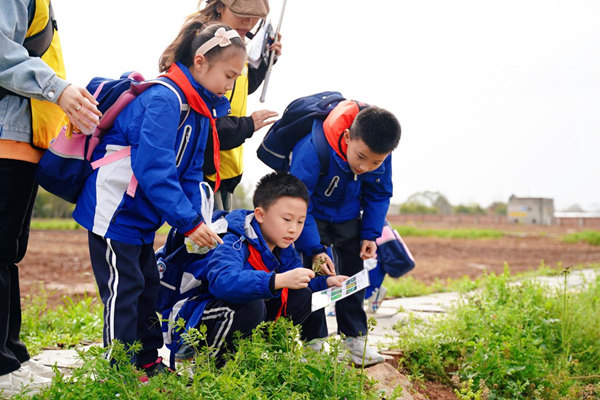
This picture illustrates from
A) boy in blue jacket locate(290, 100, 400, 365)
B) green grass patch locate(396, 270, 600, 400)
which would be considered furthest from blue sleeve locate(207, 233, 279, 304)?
green grass patch locate(396, 270, 600, 400)

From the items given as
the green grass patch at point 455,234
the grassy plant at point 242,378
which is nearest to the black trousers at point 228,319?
the grassy plant at point 242,378

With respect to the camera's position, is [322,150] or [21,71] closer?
[21,71]

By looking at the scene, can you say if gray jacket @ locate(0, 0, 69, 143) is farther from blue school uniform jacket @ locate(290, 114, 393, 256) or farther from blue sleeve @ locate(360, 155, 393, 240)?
blue sleeve @ locate(360, 155, 393, 240)

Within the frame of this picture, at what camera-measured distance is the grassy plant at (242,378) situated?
190 centimetres

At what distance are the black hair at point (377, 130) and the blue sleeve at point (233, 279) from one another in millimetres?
911

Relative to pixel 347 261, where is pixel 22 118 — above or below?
above

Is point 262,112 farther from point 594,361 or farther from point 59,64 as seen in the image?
point 594,361

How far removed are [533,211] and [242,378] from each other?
48138mm

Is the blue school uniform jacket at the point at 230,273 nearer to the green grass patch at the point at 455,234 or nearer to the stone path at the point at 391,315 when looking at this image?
the stone path at the point at 391,315

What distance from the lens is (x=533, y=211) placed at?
46219 millimetres

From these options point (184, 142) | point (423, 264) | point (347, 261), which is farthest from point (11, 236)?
point (423, 264)

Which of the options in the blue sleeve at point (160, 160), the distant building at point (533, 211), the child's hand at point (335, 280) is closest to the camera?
the blue sleeve at point (160, 160)

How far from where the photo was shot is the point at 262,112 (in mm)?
3002

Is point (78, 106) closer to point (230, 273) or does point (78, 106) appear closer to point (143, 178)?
point (143, 178)
